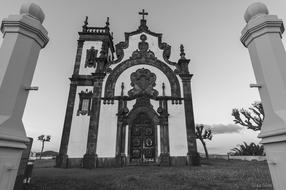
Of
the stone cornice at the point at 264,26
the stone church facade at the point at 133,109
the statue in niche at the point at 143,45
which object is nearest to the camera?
the stone cornice at the point at 264,26

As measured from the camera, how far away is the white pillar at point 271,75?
2.42 metres

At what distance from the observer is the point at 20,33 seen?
2783mm

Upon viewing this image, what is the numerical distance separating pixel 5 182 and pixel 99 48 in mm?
17940

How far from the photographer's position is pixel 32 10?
3000mm

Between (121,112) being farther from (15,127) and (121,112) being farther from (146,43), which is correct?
(15,127)

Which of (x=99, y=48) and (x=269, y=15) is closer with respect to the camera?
(x=269, y=15)

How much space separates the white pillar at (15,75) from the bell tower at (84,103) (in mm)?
10805

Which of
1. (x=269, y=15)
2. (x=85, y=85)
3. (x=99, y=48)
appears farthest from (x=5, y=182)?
(x=99, y=48)

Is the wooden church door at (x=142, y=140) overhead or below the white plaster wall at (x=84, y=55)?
below

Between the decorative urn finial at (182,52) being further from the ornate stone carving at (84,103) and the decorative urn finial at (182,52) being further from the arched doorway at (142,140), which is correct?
the ornate stone carving at (84,103)

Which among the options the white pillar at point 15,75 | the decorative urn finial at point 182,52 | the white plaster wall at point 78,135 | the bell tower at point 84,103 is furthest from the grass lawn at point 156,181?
the decorative urn finial at point 182,52

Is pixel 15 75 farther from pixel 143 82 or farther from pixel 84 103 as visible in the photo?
pixel 84 103

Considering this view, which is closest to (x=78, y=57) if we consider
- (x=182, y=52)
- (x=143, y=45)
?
(x=143, y=45)

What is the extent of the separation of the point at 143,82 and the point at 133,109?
2.59 metres
